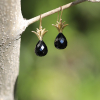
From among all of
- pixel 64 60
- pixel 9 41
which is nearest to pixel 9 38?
pixel 9 41

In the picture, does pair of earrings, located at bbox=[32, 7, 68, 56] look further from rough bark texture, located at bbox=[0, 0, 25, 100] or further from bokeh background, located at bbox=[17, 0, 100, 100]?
bokeh background, located at bbox=[17, 0, 100, 100]

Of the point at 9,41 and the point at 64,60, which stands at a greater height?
the point at 64,60

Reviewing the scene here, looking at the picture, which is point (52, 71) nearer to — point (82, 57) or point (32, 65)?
point (32, 65)

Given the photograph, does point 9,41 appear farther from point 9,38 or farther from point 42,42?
point 42,42

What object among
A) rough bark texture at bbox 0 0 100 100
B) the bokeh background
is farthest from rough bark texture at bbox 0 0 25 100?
the bokeh background

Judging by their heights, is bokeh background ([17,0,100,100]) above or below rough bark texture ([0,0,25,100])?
above

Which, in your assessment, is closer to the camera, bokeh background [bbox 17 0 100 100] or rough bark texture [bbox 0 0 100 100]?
rough bark texture [bbox 0 0 100 100]
